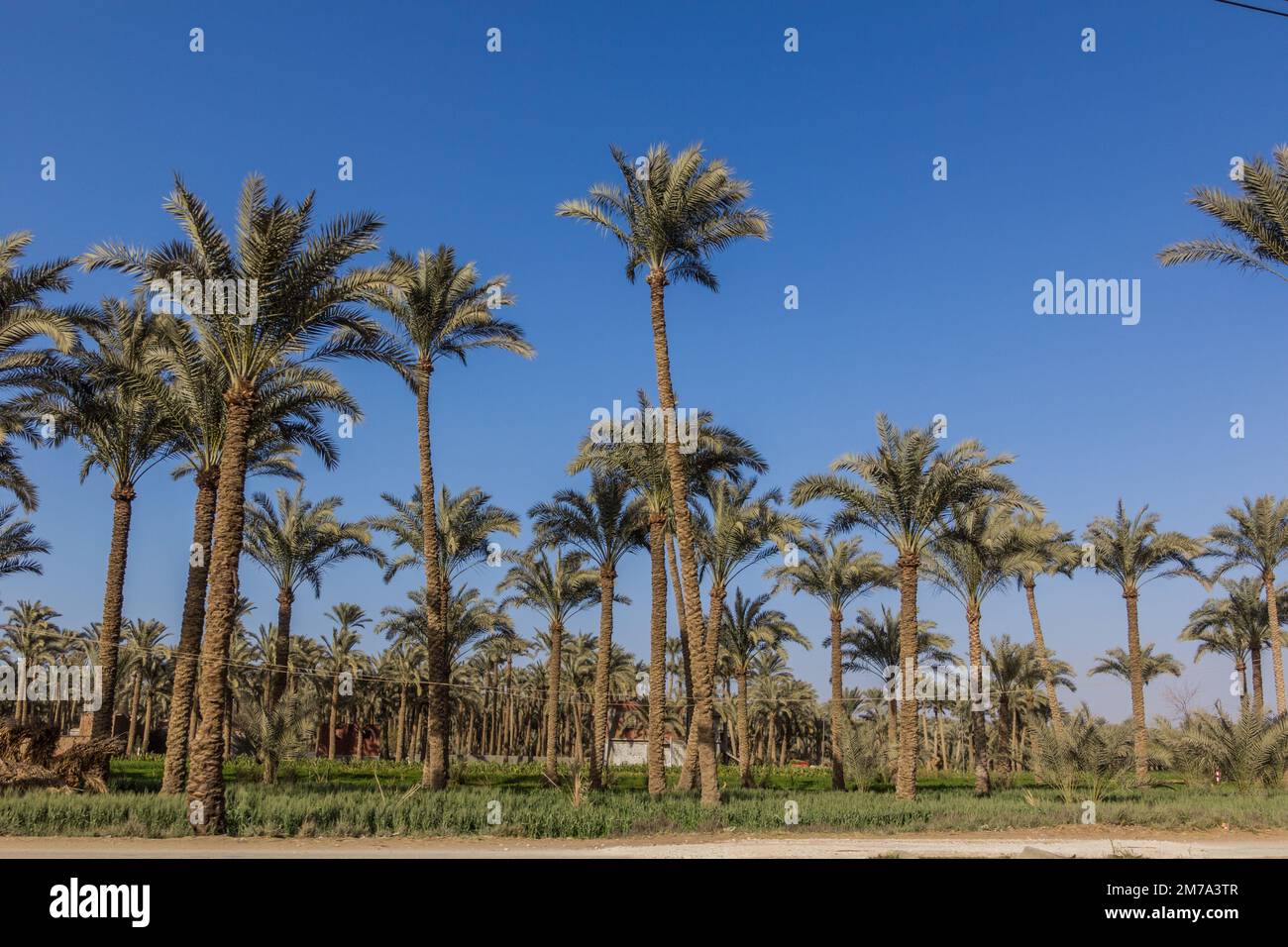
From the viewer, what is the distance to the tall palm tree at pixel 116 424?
23500 mm

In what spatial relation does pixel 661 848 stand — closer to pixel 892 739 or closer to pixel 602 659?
pixel 602 659

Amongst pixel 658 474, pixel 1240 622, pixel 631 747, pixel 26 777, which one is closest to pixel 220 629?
pixel 26 777

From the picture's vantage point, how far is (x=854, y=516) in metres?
31.0

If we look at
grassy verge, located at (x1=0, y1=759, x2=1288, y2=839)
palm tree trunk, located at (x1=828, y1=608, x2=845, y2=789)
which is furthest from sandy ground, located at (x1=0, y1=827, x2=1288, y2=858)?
palm tree trunk, located at (x1=828, y1=608, x2=845, y2=789)

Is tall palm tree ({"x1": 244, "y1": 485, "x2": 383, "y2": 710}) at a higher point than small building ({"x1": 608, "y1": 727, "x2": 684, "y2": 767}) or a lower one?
higher

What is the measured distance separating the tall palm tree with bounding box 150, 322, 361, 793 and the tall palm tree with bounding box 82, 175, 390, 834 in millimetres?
1862

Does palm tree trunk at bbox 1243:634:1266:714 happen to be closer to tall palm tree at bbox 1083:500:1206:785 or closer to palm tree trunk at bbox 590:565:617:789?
tall palm tree at bbox 1083:500:1206:785

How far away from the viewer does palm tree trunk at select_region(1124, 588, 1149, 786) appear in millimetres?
40125

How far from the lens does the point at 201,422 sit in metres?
23.8

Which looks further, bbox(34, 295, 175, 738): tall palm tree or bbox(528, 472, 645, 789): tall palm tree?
bbox(528, 472, 645, 789): tall palm tree

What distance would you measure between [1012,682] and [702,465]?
94.4 ft

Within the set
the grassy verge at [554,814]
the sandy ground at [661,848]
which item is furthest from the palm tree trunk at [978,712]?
the sandy ground at [661,848]

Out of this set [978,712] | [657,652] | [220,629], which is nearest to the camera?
[220,629]

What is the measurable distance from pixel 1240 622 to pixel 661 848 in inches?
1650
